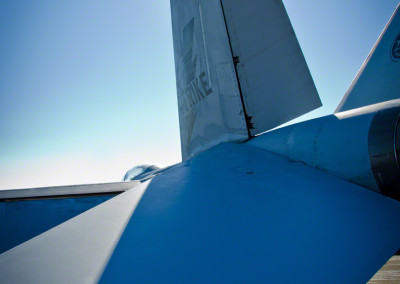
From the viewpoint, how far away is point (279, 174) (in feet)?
5.02

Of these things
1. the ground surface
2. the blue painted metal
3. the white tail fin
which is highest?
the white tail fin

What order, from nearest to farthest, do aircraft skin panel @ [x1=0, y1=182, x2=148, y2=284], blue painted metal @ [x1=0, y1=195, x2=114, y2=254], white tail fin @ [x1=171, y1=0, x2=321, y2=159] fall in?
aircraft skin panel @ [x1=0, y1=182, x2=148, y2=284], blue painted metal @ [x1=0, y1=195, x2=114, y2=254], white tail fin @ [x1=171, y1=0, x2=321, y2=159]

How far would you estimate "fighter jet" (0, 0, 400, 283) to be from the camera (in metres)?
0.80

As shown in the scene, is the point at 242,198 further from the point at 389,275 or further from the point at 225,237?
the point at 389,275

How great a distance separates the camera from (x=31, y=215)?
2.21m

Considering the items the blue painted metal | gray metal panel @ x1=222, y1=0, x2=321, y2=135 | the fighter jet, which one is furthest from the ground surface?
the blue painted metal

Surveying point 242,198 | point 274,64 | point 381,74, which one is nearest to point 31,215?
point 242,198

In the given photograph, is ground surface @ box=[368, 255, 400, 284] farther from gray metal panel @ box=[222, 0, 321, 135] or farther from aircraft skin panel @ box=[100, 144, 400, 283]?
gray metal panel @ box=[222, 0, 321, 135]

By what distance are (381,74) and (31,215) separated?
18.4ft

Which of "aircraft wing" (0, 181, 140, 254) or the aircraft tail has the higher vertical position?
the aircraft tail

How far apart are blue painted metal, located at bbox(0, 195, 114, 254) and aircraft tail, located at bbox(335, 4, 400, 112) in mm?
4553

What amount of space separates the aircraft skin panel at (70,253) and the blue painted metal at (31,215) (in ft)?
4.08

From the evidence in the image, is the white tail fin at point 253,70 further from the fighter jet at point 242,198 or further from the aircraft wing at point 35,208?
the aircraft wing at point 35,208

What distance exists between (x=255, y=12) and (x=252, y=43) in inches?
15.1
